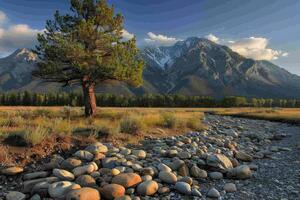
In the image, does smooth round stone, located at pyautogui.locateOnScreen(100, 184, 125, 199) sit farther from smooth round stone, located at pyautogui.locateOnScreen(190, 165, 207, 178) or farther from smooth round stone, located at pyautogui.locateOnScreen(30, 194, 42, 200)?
smooth round stone, located at pyautogui.locateOnScreen(190, 165, 207, 178)

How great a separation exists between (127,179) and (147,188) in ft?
2.34

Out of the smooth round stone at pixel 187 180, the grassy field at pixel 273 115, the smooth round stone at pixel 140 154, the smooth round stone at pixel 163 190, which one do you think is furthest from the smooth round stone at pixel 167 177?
the grassy field at pixel 273 115

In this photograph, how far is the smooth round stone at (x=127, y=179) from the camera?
27.4ft

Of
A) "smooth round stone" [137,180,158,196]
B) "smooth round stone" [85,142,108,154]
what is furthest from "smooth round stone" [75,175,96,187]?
"smooth round stone" [85,142,108,154]

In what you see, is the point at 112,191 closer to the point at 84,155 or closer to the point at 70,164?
the point at 70,164

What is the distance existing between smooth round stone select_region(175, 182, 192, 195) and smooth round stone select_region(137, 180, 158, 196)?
2.26 feet

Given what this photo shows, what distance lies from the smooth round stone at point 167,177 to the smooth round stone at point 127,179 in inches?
31.8

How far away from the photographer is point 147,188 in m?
8.15

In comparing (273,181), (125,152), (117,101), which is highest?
(125,152)

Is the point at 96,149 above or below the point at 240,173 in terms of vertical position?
above

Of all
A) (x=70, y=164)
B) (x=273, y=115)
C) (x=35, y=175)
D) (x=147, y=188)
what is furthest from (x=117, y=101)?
(x=147, y=188)

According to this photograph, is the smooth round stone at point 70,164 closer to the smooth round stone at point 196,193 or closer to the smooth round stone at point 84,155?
the smooth round stone at point 84,155

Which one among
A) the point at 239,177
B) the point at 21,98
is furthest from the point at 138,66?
the point at 21,98

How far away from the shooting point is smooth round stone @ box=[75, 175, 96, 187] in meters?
8.29
